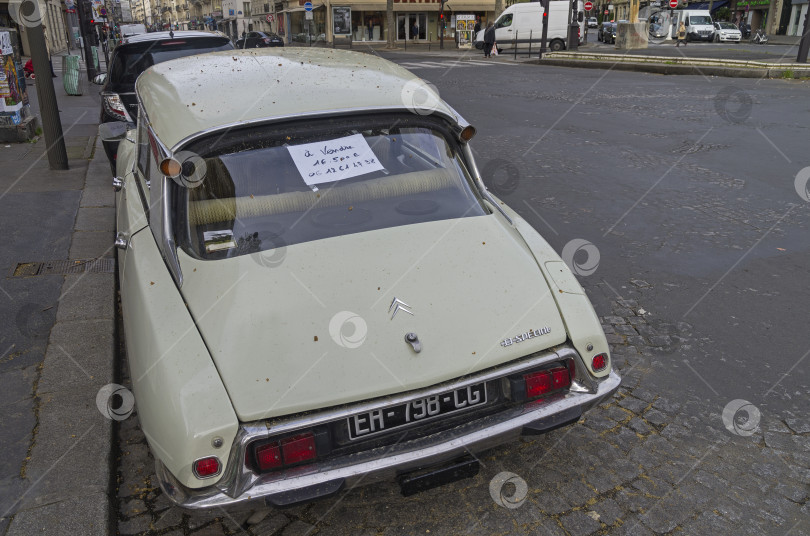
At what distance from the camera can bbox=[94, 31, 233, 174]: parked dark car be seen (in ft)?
27.9

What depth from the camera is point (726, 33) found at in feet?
134

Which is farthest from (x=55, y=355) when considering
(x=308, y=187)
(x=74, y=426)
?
(x=308, y=187)

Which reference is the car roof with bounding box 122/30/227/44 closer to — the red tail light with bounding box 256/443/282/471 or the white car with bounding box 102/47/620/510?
the white car with bounding box 102/47/620/510

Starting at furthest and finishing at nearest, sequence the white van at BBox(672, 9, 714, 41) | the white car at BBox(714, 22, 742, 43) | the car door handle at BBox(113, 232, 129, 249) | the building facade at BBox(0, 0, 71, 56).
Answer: the white van at BBox(672, 9, 714, 41) < the white car at BBox(714, 22, 742, 43) < the building facade at BBox(0, 0, 71, 56) < the car door handle at BBox(113, 232, 129, 249)

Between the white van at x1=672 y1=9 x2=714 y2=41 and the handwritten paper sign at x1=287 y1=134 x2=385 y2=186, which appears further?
the white van at x1=672 y1=9 x2=714 y2=41

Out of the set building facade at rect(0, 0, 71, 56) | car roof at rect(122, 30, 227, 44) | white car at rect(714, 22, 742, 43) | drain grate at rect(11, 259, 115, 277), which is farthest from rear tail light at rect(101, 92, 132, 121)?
white car at rect(714, 22, 742, 43)

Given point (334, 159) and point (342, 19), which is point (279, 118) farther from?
point (342, 19)

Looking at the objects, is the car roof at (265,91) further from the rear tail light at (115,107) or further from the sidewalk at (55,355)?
the rear tail light at (115,107)

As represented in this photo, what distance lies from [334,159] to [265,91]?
0.53 m

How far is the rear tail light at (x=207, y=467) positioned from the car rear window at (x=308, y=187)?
94cm

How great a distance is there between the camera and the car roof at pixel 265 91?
10.2ft

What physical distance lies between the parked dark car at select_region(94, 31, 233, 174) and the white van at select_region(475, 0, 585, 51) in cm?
2935

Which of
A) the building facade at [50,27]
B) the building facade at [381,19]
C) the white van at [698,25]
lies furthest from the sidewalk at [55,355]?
the building facade at [381,19]

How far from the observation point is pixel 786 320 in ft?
14.6
